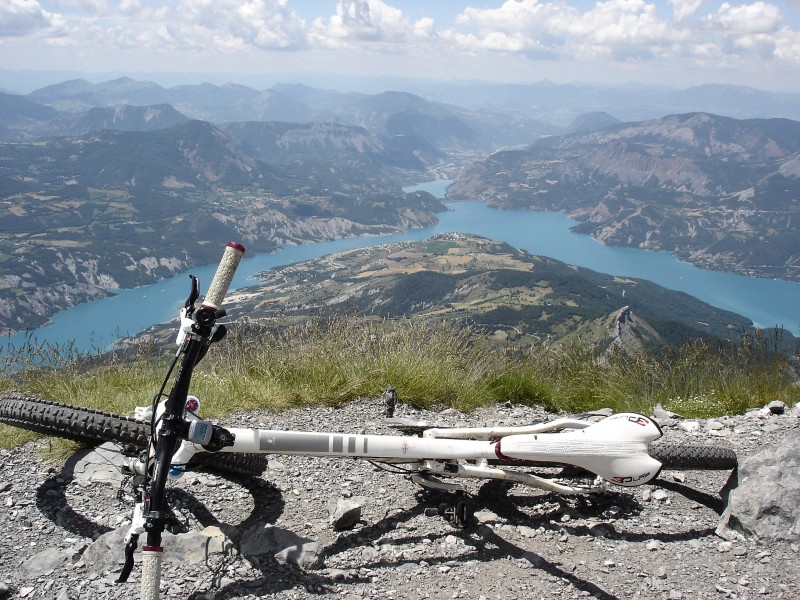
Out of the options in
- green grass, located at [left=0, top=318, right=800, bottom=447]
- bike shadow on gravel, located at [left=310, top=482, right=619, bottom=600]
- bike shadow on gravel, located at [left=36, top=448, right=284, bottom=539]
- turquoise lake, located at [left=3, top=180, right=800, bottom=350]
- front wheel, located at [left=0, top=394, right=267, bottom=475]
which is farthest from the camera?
turquoise lake, located at [left=3, top=180, right=800, bottom=350]

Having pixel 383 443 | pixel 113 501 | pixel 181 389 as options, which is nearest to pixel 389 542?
pixel 383 443

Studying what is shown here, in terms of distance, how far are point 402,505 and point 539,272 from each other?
123 metres

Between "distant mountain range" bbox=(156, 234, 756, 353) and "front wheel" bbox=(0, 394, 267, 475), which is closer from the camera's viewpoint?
"front wheel" bbox=(0, 394, 267, 475)

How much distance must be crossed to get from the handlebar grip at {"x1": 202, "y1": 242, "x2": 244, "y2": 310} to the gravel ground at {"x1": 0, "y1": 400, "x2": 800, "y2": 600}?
6.00 feet

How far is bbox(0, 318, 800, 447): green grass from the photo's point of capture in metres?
6.39

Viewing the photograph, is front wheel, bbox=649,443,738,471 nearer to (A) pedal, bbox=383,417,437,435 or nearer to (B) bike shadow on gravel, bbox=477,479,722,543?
(B) bike shadow on gravel, bbox=477,479,722,543

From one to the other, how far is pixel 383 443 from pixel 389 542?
0.77 m

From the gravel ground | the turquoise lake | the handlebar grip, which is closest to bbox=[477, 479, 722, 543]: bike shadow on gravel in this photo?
the gravel ground

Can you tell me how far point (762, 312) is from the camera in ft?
421

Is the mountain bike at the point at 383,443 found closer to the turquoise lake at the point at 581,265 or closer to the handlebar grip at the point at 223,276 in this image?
the handlebar grip at the point at 223,276

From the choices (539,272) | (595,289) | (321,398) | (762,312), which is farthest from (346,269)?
(321,398)

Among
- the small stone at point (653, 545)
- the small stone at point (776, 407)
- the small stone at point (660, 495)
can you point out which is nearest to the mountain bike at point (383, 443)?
the small stone at point (660, 495)

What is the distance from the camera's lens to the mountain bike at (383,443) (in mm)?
2975

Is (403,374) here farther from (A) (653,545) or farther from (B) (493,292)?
(B) (493,292)
